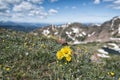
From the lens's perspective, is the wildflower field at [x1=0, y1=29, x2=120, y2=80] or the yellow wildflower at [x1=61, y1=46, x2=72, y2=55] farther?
the wildflower field at [x1=0, y1=29, x2=120, y2=80]

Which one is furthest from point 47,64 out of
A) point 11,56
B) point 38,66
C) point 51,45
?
point 51,45

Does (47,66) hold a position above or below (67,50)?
below

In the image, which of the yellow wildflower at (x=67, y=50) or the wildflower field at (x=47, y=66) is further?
the wildflower field at (x=47, y=66)

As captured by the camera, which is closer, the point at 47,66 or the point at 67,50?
the point at 67,50

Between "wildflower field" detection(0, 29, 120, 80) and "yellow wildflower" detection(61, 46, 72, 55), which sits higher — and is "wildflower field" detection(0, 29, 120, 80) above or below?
below

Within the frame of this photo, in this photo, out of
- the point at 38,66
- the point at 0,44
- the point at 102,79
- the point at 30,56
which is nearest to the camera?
the point at 102,79

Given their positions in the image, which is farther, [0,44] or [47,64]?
[0,44]

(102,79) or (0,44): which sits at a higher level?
(0,44)

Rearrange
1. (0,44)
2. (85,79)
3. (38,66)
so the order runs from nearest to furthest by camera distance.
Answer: (85,79), (38,66), (0,44)

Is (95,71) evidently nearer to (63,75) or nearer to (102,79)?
(102,79)

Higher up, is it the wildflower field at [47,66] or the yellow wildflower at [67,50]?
the yellow wildflower at [67,50]
